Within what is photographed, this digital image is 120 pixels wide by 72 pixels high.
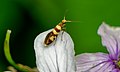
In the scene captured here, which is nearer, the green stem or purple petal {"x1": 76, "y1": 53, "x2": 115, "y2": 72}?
the green stem

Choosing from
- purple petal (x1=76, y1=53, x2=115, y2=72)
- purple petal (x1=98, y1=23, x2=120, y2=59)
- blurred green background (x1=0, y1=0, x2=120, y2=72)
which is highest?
blurred green background (x1=0, y1=0, x2=120, y2=72)

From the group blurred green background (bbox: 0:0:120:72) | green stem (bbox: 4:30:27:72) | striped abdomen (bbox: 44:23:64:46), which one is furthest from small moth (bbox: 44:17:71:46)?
blurred green background (bbox: 0:0:120:72)

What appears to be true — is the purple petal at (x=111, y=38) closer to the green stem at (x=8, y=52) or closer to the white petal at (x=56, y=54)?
the white petal at (x=56, y=54)

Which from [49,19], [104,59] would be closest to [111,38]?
[104,59]

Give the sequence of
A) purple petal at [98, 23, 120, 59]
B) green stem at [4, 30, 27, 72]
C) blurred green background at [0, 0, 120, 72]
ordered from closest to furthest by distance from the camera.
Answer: green stem at [4, 30, 27, 72]
purple petal at [98, 23, 120, 59]
blurred green background at [0, 0, 120, 72]

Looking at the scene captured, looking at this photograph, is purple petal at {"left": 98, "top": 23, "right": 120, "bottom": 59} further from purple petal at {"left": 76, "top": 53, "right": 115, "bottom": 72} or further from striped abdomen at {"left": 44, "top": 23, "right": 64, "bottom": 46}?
striped abdomen at {"left": 44, "top": 23, "right": 64, "bottom": 46}

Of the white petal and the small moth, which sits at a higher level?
the small moth

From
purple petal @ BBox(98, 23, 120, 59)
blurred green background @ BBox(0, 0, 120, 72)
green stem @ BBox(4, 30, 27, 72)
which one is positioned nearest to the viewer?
green stem @ BBox(4, 30, 27, 72)

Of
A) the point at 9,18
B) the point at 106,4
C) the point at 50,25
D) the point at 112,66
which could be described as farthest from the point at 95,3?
the point at 112,66
